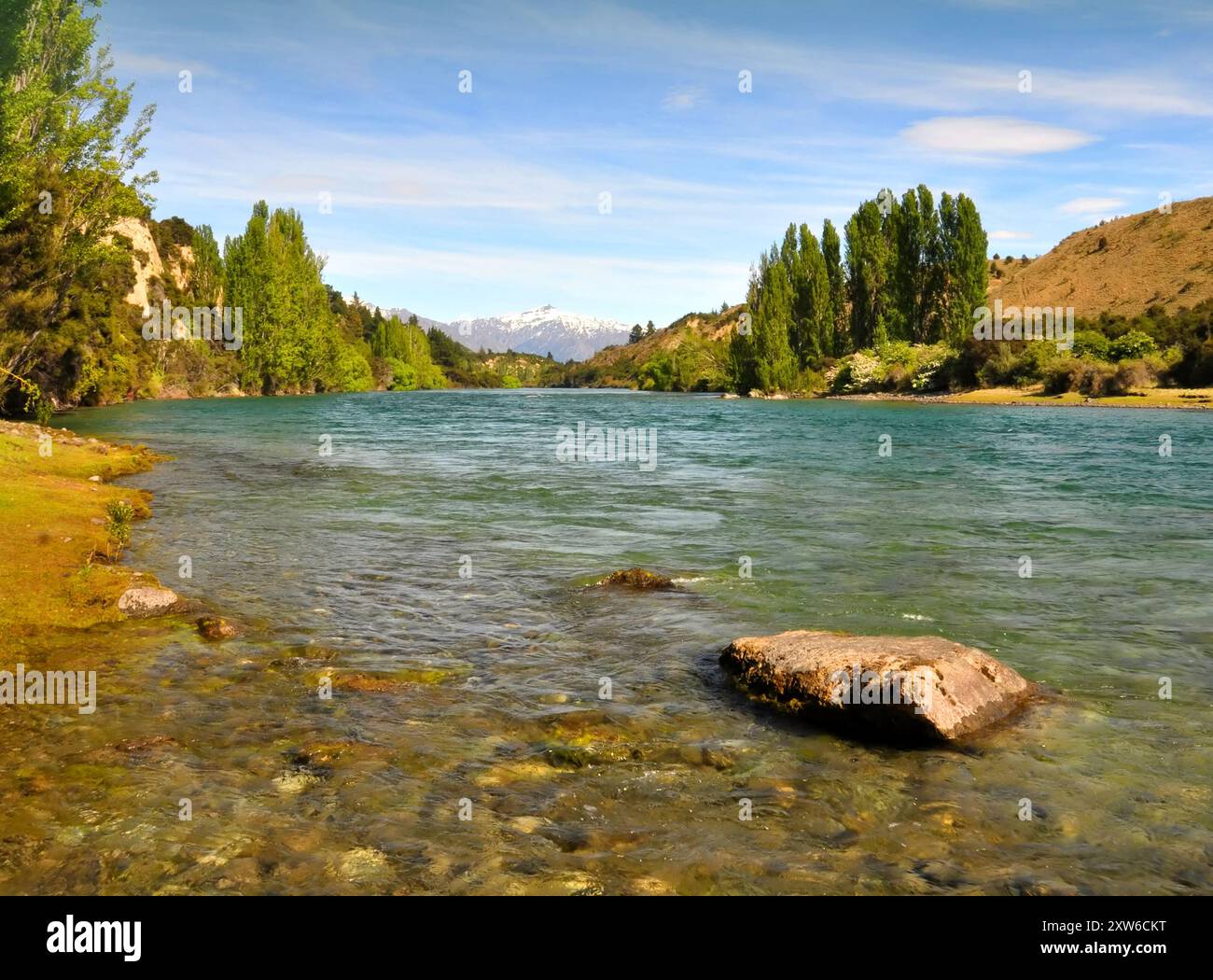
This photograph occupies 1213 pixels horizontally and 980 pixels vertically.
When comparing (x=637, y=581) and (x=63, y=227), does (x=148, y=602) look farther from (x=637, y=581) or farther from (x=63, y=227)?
(x=63, y=227)

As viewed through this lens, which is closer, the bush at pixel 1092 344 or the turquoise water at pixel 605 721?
the turquoise water at pixel 605 721

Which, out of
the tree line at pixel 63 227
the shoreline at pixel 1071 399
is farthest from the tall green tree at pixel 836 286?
the tree line at pixel 63 227

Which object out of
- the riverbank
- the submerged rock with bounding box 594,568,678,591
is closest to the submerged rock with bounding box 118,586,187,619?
the riverbank

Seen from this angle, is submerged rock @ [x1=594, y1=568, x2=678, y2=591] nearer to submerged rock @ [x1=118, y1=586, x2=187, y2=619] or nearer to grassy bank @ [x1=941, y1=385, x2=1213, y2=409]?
submerged rock @ [x1=118, y1=586, x2=187, y2=619]

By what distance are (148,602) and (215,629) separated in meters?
1.36

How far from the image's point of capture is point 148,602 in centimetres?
1006

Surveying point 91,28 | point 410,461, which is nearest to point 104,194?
point 91,28

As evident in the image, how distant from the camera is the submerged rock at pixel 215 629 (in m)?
9.25

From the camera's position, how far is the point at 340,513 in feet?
61.0

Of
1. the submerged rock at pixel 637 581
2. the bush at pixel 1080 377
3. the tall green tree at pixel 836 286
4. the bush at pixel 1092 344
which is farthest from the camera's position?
the tall green tree at pixel 836 286

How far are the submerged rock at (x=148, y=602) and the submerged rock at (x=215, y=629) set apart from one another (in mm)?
753

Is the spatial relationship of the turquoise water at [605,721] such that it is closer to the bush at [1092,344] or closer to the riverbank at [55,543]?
the riverbank at [55,543]

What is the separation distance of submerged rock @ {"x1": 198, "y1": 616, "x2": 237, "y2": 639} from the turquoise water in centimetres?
17

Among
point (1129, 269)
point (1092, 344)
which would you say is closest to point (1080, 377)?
point (1092, 344)
